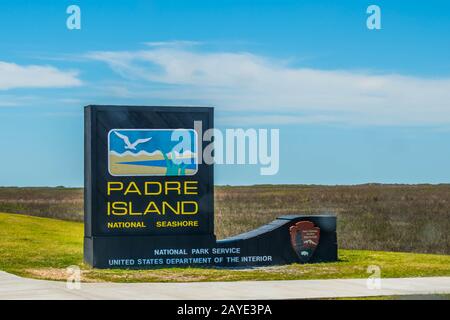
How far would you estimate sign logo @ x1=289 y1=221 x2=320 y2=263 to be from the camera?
919 inches

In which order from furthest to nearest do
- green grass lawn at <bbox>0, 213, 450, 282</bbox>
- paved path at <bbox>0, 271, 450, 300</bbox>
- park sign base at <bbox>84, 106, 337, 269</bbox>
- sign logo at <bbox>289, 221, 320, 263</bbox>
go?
sign logo at <bbox>289, 221, 320, 263</bbox> → park sign base at <bbox>84, 106, 337, 269</bbox> → green grass lawn at <bbox>0, 213, 450, 282</bbox> → paved path at <bbox>0, 271, 450, 300</bbox>

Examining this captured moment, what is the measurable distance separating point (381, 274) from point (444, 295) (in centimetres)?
386

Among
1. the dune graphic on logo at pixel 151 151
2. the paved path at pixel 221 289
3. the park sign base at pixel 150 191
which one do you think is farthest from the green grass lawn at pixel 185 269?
the dune graphic on logo at pixel 151 151

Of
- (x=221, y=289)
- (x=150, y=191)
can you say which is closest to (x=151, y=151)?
(x=150, y=191)

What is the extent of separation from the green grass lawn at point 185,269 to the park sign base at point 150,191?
73cm

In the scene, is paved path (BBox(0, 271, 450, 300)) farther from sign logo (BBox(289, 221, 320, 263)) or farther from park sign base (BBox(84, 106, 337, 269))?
sign logo (BBox(289, 221, 320, 263))

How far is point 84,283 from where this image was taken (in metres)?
18.3

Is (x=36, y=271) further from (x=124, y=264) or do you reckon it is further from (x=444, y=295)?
(x=444, y=295)

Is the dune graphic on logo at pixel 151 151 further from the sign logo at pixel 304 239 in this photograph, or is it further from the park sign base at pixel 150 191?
the sign logo at pixel 304 239

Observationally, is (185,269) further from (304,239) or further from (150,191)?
(304,239)

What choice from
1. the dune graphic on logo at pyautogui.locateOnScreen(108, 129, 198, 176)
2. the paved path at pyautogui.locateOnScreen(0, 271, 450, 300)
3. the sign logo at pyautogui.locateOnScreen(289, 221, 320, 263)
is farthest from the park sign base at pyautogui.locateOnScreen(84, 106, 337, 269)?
the paved path at pyautogui.locateOnScreen(0, 271, 450, 300)

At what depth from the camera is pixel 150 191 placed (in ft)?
72.5

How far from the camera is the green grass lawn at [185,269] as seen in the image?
20125 millimetres

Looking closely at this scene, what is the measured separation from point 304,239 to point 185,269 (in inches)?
136
